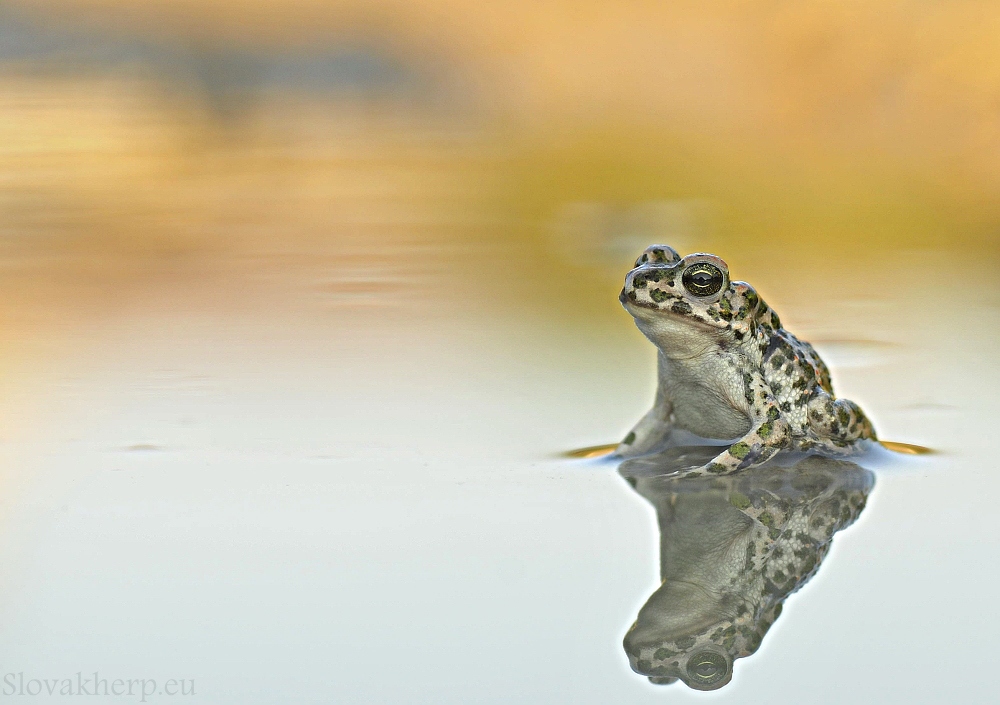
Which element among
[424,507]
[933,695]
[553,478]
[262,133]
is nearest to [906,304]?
[553,478]

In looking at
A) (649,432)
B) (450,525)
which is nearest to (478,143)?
(649,432)

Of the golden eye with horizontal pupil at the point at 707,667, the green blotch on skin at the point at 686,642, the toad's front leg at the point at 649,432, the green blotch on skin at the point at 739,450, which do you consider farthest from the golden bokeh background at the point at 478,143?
the golden eye with horizontal pupil at the point at 707,667

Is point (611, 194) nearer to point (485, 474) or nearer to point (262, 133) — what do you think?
point (262, 133)

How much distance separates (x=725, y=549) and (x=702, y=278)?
1401 mm

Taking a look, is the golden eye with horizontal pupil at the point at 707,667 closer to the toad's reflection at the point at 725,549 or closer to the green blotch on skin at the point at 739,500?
the toad's reflection at the point at 725,549

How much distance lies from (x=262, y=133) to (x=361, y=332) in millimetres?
9581

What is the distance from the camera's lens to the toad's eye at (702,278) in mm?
5738

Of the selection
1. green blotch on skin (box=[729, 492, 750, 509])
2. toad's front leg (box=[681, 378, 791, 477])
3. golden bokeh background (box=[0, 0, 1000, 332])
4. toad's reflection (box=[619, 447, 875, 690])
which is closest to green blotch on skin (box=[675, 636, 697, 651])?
toad's reflection (box=[619, 447, 875, 690])

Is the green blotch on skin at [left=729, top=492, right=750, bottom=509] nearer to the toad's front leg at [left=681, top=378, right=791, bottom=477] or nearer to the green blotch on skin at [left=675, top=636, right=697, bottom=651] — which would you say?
the toad's front leg at [left=681, top=378, right=791, bottom=477]

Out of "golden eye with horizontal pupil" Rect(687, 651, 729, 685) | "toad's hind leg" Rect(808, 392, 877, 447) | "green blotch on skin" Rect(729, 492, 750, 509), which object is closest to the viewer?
"golden eye with horizontal pupil" Rect(687, 651, 729, 685)

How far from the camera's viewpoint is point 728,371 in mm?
5969

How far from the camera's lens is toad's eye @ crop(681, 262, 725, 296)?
5.74 m

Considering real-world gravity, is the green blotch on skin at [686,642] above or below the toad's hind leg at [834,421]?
above

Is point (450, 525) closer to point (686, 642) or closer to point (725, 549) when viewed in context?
point (725, 549)
